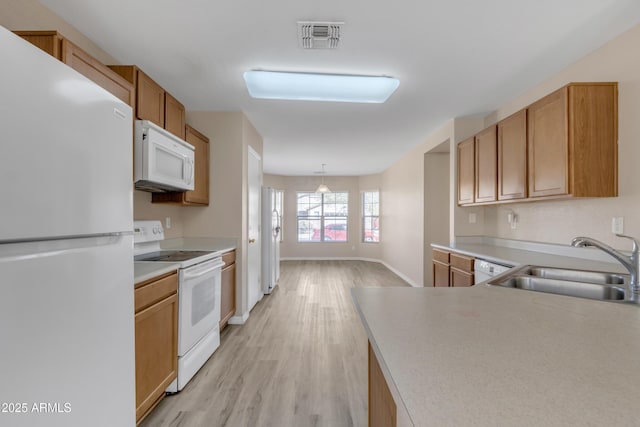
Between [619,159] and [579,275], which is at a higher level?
[619,159]

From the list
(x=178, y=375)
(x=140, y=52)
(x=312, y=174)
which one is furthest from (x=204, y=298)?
(x=312, y=174)

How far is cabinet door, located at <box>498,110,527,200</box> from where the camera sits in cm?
239

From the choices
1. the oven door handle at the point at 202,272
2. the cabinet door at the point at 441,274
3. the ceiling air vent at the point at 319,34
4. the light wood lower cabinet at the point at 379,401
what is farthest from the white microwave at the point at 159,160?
the cabinet door at the point at 441,274

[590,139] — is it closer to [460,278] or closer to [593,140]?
[593,140]

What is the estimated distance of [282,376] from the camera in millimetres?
2170

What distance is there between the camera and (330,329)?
3074mm

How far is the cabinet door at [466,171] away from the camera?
3172 millimetres

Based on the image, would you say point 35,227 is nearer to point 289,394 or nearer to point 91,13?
point 91,13

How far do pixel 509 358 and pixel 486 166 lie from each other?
2.75m

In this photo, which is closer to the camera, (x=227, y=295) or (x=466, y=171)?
(x=227, y=295)

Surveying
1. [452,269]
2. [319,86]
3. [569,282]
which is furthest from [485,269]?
[319,86]

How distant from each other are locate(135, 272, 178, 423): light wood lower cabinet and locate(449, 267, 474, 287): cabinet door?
250 centimetres

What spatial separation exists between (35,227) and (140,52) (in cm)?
186

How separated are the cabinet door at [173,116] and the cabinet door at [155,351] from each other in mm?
1457
